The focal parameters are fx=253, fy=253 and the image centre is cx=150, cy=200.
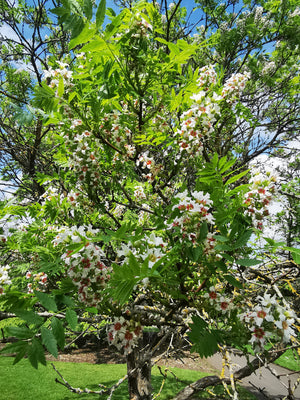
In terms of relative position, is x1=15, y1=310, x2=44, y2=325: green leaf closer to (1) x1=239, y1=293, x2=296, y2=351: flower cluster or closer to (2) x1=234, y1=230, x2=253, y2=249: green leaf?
(2) x1=234, y1=230, x2=253, y2=249: green leaf

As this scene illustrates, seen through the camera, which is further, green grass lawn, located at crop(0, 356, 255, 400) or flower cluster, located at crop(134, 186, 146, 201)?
green grass lawn, located at crop(0, 356, 255, 400)

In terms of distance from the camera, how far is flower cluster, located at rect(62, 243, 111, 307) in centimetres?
142

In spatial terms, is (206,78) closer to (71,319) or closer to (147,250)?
(147,250)

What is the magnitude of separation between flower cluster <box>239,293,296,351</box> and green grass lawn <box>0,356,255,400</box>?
637cm

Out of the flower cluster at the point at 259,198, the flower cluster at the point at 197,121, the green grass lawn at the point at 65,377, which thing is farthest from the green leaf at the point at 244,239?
the green grass lawn at the point at 65,377

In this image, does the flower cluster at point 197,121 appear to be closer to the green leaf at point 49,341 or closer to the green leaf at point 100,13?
the green leaf at point 100,13

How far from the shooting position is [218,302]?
5.48ft

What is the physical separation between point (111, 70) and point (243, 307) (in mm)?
1797

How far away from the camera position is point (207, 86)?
2820mm

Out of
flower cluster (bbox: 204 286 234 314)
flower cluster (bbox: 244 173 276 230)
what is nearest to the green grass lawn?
flower cluster (bbox: 204 286 234 314)

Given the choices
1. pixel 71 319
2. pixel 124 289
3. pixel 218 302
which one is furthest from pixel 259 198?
pixel 71 319

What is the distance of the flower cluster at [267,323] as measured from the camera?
4.72 feet

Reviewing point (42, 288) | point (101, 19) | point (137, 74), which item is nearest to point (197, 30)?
point (137, 74)

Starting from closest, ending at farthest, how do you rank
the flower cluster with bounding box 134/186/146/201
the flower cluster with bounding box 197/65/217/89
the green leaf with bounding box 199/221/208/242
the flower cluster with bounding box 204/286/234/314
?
1. the green leaf with bounding box 199/221/208/242
2. the flower cluster with bounding box 204/286/234/314
3. the flower cluster with bounding box 197/65/217/89
4. the flower cluster with bounding box 134/186/146/201
